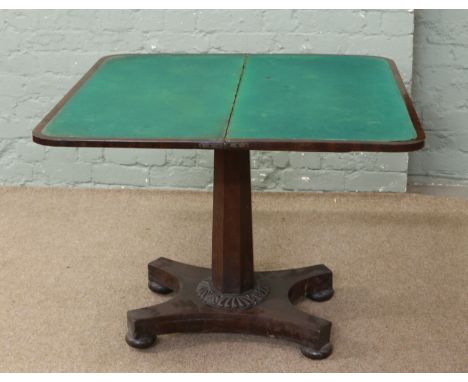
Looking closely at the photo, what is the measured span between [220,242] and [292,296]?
32 cm

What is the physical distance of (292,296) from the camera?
2719 mm

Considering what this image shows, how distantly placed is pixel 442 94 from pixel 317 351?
145 cm

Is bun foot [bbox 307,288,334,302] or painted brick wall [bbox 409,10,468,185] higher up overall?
painted brick wall [bbox 409,10,468,185]

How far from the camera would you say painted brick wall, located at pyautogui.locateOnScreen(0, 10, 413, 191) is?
3.38m

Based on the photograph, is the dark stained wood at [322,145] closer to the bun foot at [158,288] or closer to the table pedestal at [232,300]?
the table pedestal at [232,300]

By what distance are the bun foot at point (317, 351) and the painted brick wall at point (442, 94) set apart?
135cm

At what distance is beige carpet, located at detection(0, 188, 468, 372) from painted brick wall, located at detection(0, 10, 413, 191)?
0.26 feet

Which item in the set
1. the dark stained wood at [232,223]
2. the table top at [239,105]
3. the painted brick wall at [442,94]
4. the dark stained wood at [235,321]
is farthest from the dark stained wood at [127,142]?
the painted brick wall at [442,94]

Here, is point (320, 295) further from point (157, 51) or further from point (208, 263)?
point (157, 51)

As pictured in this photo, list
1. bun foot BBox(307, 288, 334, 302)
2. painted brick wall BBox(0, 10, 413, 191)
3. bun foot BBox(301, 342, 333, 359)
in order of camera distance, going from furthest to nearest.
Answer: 1. painted brick wall BBox(0, 10, 413, 191)
2. bun foot BBox(307, 288, 334, 302)
3. bun foot BBox(301, 342, 333, 359)

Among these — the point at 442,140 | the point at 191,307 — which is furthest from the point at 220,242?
the point at 442,140

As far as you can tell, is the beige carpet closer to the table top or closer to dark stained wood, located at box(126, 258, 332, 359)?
dark stained wood, located at box(126, 258, 332, 359)

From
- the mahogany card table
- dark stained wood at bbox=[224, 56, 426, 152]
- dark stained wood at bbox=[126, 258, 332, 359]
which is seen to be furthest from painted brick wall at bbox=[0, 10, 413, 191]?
dark stained wood at bbox=[224, 56, 426, 152]

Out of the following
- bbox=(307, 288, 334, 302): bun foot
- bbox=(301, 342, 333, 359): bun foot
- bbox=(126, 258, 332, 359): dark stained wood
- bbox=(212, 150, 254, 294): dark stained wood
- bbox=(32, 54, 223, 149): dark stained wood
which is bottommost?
bbox=(307, 288, 334, 302): bun foot
